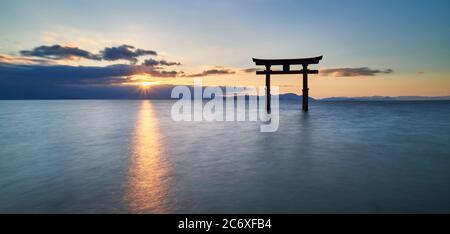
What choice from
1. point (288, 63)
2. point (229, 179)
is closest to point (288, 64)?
point (288, 63)

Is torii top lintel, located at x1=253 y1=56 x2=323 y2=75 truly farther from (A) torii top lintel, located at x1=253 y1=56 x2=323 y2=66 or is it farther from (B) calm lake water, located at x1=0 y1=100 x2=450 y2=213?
(B) calm lake water, located at x1=0 y1=100 x2=450 y2=213

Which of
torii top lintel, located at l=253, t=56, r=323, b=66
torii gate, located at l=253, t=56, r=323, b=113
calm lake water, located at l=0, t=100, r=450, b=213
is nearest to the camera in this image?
calm lake water, located at l=0, t=100, r=450, b=213

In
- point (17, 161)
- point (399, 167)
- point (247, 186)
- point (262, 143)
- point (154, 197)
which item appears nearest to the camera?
point (154, 197)

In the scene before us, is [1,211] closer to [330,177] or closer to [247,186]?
[247,186]

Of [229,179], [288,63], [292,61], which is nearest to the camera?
[229,179]

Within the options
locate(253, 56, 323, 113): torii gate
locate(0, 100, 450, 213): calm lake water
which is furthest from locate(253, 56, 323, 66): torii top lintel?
locate(0, 100, 450, 213): calm lake water

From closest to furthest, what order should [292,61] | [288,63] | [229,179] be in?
[229,179], [292,61], [288,63]

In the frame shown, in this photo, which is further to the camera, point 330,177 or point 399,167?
point 399,167

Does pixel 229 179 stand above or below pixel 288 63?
below

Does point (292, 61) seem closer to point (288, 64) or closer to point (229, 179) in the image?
point (288, 64)
